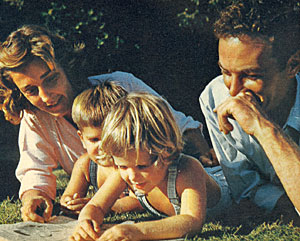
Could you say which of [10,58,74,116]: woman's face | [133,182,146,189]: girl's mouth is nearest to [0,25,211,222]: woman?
[10,58,74,116]: woman's face

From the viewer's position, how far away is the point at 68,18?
5.19 m

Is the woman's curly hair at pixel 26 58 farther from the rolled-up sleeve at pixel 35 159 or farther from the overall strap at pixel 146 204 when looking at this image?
the overall strap at pixel 146 204

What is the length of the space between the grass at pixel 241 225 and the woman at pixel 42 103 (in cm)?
26

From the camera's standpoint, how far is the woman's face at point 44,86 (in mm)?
3469

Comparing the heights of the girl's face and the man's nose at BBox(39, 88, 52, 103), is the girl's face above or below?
below

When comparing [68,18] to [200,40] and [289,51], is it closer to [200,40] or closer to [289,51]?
[200,40]

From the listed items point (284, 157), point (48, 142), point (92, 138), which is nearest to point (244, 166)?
point (284, 157)

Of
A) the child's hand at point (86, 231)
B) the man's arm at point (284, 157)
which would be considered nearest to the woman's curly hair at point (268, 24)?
the man's arm at point (284, 157)

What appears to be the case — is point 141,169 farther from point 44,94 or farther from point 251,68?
point 44,94

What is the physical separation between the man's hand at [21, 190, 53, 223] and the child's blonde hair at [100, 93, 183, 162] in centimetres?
68

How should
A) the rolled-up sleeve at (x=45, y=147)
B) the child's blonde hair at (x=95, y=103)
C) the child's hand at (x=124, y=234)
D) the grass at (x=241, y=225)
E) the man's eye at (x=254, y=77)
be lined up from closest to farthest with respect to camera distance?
the child's hand at (x=124, y=234)
the grass at (x=241, y=225)
the man's eye at (x=254, y=77)
the child's blonde hair at (x=95, y=103)
the rolled-up sleeve at (x=45, y=147)

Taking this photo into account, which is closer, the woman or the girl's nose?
the girl's nose

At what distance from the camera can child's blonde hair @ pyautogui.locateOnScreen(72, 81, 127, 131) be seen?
3.23 metres

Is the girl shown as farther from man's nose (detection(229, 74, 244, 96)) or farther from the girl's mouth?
man's nose (detection(229, 74, 244, 96))
